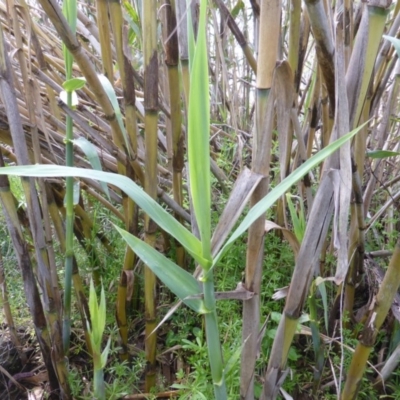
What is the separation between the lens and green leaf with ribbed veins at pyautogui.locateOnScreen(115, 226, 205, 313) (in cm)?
41

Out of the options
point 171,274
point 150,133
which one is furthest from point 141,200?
point 150,133

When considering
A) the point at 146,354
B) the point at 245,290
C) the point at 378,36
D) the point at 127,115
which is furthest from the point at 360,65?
the point at 146,354

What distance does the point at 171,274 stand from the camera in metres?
0.42

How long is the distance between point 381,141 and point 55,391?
32.7 inches

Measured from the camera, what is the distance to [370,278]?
83 cm

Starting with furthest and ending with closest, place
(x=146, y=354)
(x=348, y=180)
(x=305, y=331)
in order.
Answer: (x=146, y=354), (x=305, y=331), (x=348, y=180)

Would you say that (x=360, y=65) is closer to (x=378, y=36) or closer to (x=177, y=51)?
(x=378, y=36)

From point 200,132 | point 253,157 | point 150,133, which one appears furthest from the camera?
point 150,133

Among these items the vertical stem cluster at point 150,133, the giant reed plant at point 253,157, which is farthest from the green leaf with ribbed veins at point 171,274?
the vertical stem cluster at point 150,133

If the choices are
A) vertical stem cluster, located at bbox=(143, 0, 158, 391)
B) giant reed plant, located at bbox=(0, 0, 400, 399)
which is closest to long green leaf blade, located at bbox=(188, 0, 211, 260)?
giant reed plant, located at bbox=(0, 0, 400, 399)

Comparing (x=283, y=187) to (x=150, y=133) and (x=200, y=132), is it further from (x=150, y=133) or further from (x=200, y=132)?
(x=150, y=133)

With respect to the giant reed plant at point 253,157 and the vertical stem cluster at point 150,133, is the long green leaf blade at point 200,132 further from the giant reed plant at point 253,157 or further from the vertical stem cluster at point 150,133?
the vertical stem cluster at point 150,133

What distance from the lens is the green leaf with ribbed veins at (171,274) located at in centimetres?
41

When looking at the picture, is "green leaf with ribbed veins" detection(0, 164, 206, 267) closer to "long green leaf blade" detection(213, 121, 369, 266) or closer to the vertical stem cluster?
"long green leaf blade" detection(213, 121, 369, 266)
